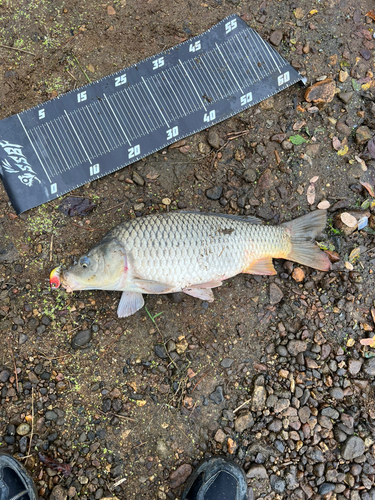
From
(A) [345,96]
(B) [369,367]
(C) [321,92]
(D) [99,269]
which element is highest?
(C) [321,92]

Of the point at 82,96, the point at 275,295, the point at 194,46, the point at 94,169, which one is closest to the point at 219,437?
the point at 275,295

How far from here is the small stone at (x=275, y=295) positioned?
115 inches

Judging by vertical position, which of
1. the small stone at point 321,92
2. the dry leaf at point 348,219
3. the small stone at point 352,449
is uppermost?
the small stone at point 321,92

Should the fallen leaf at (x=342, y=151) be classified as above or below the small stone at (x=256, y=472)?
above

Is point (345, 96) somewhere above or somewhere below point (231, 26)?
below

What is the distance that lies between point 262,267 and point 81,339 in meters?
1.65

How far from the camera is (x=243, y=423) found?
274 centimetres

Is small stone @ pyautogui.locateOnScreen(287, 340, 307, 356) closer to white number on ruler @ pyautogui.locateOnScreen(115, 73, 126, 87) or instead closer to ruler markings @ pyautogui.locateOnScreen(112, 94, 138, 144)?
ruler markings @ pyautogui.locateOnScreen(112, 94, 138, 144)

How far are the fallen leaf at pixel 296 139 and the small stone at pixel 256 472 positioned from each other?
287 cm

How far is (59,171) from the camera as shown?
2.85 meters

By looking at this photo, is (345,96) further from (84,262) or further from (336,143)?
(84,262)

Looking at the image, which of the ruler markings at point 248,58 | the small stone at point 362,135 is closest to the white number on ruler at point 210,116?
the ruler markings at point 248,58

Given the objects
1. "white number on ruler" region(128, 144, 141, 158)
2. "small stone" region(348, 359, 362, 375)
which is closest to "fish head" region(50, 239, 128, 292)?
"white number on ruler" region(128, 144, 141, 158)

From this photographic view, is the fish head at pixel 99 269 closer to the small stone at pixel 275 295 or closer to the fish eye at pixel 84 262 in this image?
the fish eye at pixel 84 262
